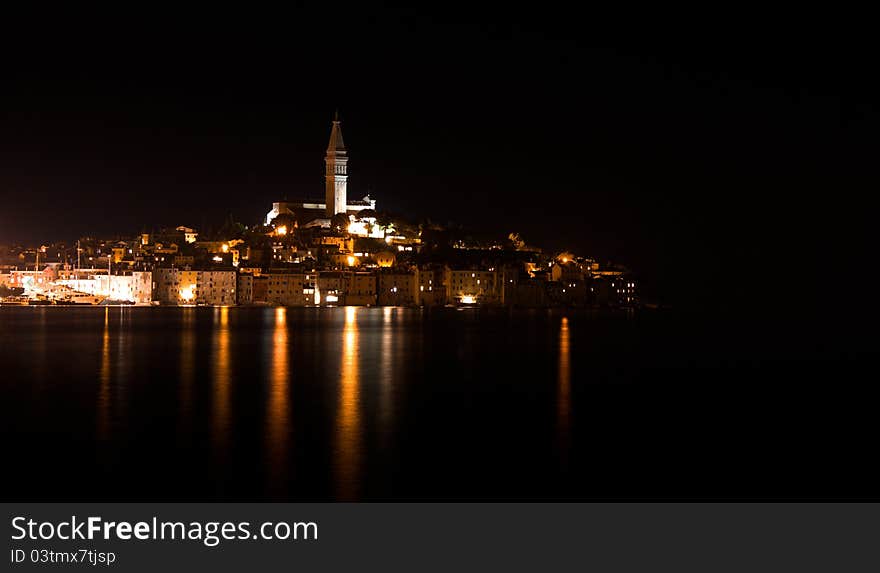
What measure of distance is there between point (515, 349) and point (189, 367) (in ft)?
42.0

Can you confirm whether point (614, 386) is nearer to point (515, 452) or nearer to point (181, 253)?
point (515, 452)

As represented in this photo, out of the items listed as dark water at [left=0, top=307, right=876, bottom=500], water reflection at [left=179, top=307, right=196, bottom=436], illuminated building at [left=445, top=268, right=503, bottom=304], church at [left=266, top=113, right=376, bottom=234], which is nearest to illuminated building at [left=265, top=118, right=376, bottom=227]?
church at [left=266, top=113, right=376, bottom=234]

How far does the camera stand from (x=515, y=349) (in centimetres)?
3591

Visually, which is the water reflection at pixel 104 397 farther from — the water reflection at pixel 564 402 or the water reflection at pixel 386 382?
the water reflection at pixel 564 402

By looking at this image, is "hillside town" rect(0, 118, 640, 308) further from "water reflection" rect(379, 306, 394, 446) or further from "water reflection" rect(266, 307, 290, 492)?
"water reflection" rect(266, 307, 290, 492)

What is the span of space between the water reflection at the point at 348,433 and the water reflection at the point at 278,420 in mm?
820

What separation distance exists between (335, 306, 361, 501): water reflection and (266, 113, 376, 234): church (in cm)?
5619

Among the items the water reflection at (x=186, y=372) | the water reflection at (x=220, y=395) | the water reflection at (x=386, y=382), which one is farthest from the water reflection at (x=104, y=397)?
the water reflection at (x=386, y=382)

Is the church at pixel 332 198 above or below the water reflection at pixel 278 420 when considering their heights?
above

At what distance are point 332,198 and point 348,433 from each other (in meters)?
71.8

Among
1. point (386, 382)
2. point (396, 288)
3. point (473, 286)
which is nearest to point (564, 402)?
point (386, 382)

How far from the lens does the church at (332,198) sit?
8681 centimetres

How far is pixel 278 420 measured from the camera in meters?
18.4
